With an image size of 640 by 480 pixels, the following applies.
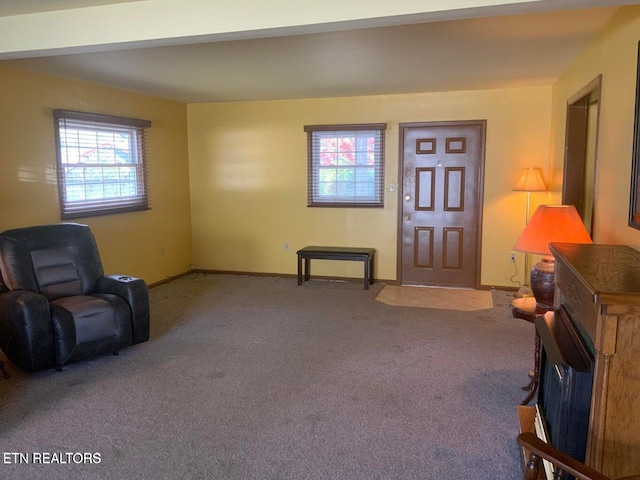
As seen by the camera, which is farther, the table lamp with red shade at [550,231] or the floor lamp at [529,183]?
the floor lamp at [529,183]

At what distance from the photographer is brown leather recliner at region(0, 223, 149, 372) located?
3.27m

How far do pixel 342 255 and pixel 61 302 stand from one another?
3088 millimetres

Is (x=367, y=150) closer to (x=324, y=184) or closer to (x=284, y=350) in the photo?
(x=324, y=184)

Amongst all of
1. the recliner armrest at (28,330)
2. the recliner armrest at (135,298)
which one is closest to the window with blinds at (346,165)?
the recliner armrest at (135,298)

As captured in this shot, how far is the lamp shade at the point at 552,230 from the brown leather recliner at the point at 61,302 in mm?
2817

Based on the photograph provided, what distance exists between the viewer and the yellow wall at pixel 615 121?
8.35 feet

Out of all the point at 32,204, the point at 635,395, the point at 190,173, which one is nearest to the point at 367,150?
the point at 190,173

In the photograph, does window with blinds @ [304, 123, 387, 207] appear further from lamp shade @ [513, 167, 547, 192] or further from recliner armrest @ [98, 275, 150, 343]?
recliner armrest @ [98, 275, 150, 343]

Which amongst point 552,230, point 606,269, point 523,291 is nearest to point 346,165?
point 523,291

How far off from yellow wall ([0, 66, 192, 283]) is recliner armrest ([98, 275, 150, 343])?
120cm

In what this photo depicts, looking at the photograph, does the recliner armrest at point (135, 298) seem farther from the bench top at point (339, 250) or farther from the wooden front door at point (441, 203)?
the wooden front door at point (441, 203)

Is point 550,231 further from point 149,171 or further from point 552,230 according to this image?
point 149,171

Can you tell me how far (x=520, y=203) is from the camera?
5566 millimetres

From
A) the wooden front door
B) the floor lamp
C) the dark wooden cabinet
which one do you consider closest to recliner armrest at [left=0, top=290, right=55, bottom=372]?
the dark wooden cabinet
